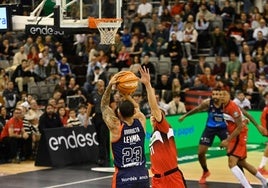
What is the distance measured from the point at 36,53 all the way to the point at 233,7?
817cm

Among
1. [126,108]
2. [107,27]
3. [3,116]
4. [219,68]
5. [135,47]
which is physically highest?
[107,27]

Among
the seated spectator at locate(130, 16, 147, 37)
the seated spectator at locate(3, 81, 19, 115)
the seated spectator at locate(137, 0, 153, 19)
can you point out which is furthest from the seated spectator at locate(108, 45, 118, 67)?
the seated spectator at locate(3, 81, 19, 115)

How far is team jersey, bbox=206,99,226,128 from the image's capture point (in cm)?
1803

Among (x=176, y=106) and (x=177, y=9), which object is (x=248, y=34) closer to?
(x=177, y=9)

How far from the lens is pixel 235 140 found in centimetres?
1689

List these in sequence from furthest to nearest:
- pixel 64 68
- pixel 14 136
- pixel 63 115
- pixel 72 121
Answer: pixel 64 68
pixel 63 115
pixel 72 121
pixel 14 136

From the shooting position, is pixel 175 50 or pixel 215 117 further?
pixel 175 50

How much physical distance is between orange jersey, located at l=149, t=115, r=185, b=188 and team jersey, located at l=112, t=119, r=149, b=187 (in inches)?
→ 37.9

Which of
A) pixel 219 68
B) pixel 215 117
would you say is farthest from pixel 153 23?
pixel 215 117

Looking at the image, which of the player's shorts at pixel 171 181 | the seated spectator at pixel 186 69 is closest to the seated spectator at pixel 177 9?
the seated spectator at pixel 186 69

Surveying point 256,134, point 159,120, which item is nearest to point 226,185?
point 159,120

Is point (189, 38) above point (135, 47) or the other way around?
above

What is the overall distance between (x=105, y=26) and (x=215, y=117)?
3.41 m

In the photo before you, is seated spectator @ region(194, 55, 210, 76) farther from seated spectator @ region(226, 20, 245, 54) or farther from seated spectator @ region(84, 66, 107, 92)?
seated spectator @ region(84, 66, 107, 92)
